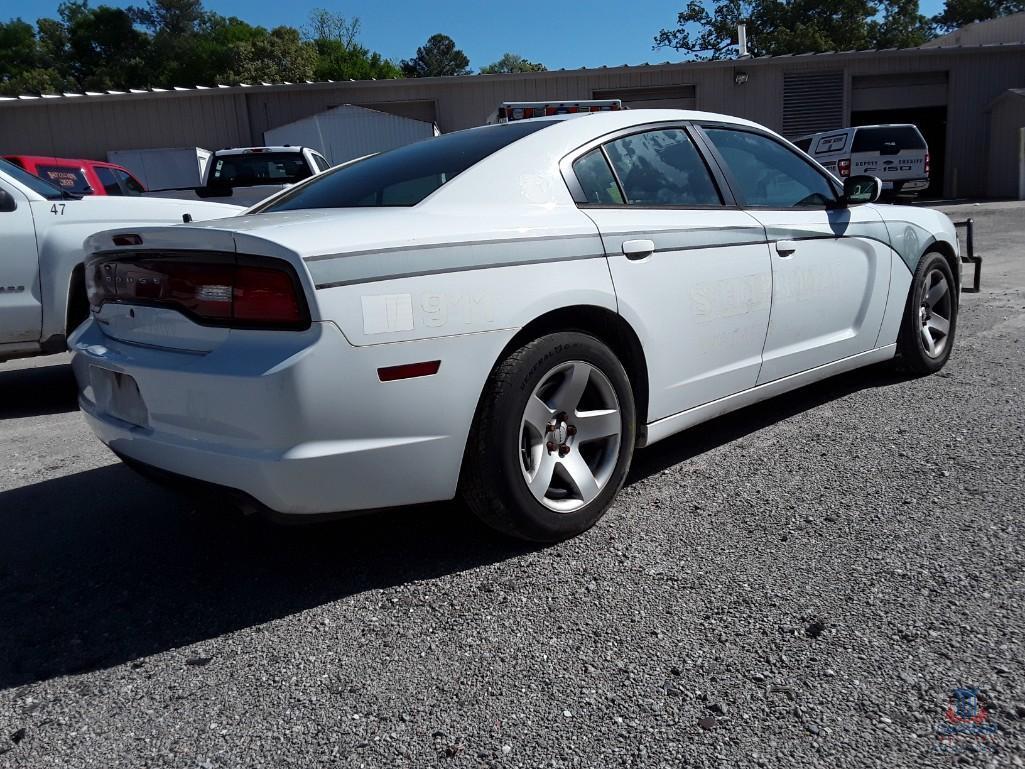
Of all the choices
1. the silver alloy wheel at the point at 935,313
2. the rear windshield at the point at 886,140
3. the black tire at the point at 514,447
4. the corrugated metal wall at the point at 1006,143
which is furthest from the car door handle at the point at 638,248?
the corrugated metal wall at the point at 1006,143

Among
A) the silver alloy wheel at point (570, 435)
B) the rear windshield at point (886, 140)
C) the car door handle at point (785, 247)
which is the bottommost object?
the silver alloy wheel at point (570, 435)

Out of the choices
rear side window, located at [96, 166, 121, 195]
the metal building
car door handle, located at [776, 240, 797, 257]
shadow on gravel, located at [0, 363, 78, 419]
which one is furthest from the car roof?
the metal building

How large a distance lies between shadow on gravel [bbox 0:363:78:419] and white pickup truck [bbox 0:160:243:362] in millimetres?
383

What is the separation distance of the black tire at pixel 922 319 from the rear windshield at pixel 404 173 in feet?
8.22

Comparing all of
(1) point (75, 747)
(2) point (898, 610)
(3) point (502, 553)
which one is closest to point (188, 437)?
(1) point (75, 747)

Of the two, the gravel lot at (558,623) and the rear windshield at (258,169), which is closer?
the gravel lot at (558,623)

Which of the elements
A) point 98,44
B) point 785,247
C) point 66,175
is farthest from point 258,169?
point 98,44

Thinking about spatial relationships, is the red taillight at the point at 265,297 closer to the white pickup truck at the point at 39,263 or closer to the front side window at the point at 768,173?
the front side window at the point at 768,173

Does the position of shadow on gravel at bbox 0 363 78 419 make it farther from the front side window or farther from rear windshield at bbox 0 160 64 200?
the front side window

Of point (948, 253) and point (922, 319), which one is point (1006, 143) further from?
point (922, 319)

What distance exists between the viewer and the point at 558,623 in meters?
2.48

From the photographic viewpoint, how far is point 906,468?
3539 millimetres

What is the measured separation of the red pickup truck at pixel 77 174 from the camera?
919 centimetres

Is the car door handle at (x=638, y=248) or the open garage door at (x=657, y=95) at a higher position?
the open garage door at (x=657, y=95)
